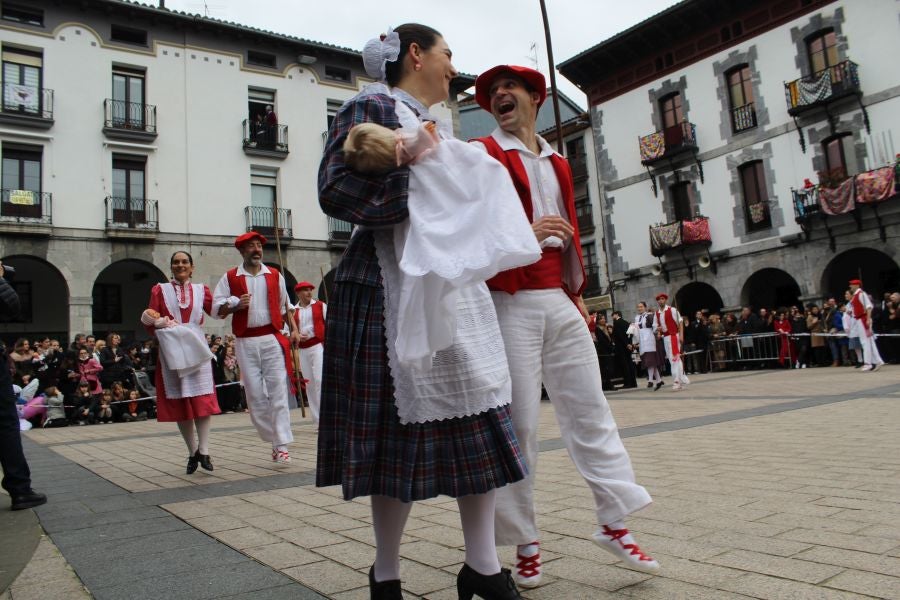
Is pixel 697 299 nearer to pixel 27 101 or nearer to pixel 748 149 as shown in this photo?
pixel 748 149

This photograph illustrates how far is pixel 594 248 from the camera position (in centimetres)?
3269

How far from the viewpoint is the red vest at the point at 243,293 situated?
20.5ft

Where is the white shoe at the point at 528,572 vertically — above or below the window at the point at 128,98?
below

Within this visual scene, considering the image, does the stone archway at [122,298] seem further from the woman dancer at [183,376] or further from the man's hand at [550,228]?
the man's hand at [550,228]

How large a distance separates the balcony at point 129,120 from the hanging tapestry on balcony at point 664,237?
1872 centimetres

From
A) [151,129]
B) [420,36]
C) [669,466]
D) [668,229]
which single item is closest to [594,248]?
[668,229]

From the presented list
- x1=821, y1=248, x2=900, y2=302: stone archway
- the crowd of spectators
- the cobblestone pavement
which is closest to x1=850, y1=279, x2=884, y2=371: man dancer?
x1=821, y1=248, x2=900, y2=302: stone archway

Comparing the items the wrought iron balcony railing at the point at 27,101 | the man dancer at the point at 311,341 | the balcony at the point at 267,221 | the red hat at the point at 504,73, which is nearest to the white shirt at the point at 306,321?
the man dancer at the point at 311,341

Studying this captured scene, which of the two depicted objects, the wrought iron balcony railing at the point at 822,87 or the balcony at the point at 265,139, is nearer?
the wrought iron balcony railing at the point at 822,87

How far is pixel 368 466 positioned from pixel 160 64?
965 inches

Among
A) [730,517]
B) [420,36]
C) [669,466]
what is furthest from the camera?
[669,466]

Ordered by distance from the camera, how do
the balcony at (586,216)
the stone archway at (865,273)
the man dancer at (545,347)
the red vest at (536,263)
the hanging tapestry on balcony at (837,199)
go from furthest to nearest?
the balcony at (586,216)
the stone archway at (865,273)
the hanging tapestry on balcony at (837,199)
the red vest at (536,263)
the man dancer at (545,347)

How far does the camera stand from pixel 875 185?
20453mm

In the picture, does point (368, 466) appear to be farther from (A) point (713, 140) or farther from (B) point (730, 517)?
(A) point (713, 140)
